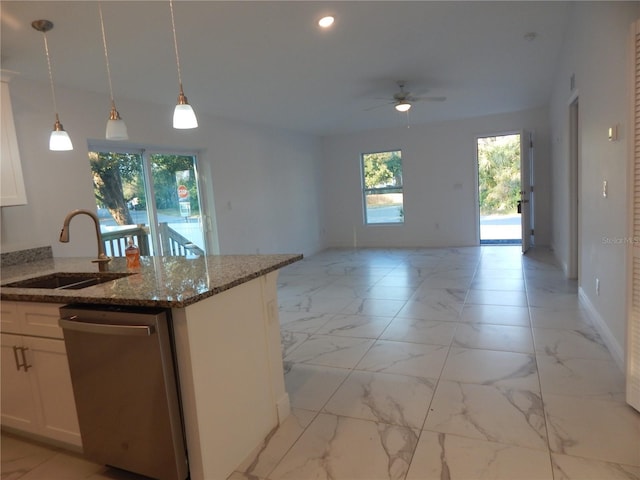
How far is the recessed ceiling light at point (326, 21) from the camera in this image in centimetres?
286

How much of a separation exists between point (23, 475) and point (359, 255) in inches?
239

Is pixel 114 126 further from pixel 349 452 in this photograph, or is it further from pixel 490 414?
pixel 490 414

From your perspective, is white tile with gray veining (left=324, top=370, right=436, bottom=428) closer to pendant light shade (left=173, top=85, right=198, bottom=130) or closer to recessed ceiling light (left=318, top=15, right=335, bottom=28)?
pendant light shade (left=173, top=85, right=198, bottom=130)

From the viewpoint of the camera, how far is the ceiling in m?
2.64

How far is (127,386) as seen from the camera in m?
1.69

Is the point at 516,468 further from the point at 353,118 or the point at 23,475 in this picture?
the point at 353,118

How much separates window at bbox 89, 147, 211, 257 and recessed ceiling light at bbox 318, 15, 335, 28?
106 inches

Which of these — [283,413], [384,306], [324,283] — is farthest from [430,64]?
[283,413]

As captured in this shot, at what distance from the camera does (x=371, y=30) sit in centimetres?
313

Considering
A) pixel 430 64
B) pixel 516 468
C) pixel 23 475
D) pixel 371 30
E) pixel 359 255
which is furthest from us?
pixel 359 255

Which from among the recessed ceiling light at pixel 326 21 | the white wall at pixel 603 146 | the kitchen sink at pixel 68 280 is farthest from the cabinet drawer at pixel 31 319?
the white wall at pixel 603 146

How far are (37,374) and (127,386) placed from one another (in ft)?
2.40

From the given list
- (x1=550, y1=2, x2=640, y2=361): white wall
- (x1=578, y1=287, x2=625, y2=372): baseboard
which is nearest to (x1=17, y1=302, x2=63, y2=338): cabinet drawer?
(x1=550, y1=2, x2=640, y2=361): white wall

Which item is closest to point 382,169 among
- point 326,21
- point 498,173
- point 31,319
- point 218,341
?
point 498,173
